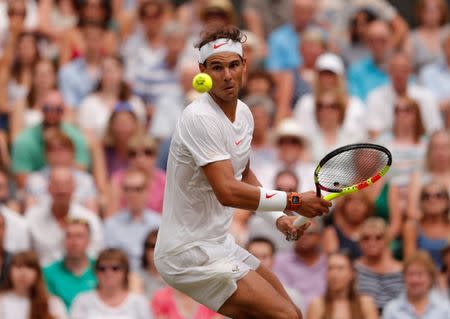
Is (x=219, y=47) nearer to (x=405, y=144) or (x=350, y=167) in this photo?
(x=350, y=167)

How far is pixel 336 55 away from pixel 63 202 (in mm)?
3808

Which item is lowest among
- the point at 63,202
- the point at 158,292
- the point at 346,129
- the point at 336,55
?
the point at 158,292

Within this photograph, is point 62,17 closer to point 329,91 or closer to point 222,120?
point 329,91

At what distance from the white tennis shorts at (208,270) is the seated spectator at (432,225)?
406 centimetres

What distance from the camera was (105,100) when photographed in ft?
40.6

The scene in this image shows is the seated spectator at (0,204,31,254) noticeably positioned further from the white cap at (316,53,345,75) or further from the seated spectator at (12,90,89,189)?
the white cap at (316,53,345,75)

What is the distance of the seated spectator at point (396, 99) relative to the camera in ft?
40.1

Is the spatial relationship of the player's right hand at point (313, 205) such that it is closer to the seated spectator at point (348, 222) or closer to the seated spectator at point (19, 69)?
the seated spectator at point (348, 222)

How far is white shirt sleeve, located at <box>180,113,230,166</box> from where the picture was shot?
269 inches

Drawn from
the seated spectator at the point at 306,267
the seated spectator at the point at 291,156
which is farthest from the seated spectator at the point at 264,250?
the seated spectator at the point at 291,156

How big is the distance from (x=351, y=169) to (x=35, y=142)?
5.09 m

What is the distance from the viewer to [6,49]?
12742mm

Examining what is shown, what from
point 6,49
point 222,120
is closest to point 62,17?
point 6,49

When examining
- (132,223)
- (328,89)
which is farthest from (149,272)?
(328,89)
